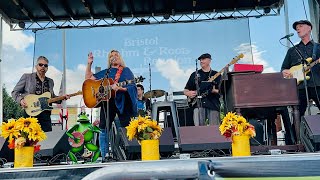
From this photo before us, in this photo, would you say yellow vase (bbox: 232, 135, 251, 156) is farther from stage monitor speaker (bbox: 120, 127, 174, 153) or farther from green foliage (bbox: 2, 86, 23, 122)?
green foliage (bbox: 2, 86, 23, 122)

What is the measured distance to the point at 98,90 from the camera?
4.66 m

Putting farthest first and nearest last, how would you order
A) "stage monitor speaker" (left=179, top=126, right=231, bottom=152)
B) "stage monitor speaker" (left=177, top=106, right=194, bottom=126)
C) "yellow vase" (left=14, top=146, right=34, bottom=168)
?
"stage monitor speaker" (left=177, top=106, right=194, bottom=126), "stage monitor speaker" (left=179, top=126, right=231, bottom=152), "yellow vase" (left=14, top=146, right=34, bottom=168)

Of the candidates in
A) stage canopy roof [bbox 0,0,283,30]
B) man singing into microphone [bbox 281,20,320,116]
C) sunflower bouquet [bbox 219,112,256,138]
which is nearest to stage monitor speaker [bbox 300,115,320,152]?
sunflower bouquet [bbox 219,112,256,138]

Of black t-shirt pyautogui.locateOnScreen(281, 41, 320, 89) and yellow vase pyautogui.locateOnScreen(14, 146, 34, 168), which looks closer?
yellow vase pyautogui.locateOnScreen(14, 146, 34, 168)

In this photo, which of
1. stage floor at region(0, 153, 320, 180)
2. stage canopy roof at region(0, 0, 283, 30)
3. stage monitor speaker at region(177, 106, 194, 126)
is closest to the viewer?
stage floor at region(0, 153, 320, 180)

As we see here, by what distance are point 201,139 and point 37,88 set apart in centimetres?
276

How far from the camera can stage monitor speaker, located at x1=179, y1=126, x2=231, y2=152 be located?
321 cm

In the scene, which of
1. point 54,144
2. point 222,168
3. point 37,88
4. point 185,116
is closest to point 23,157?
point 54,144

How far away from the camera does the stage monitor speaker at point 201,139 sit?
321 cm

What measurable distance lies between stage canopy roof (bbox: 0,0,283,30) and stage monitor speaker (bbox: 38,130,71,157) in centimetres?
411

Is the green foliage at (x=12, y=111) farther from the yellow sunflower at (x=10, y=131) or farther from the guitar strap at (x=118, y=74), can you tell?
the yellow sunflower at (x=10, y=131)

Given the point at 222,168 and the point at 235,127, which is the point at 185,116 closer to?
the point at 235,127

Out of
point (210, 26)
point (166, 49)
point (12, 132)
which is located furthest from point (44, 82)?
point (210, 26)

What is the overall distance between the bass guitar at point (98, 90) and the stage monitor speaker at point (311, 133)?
2.18 m
